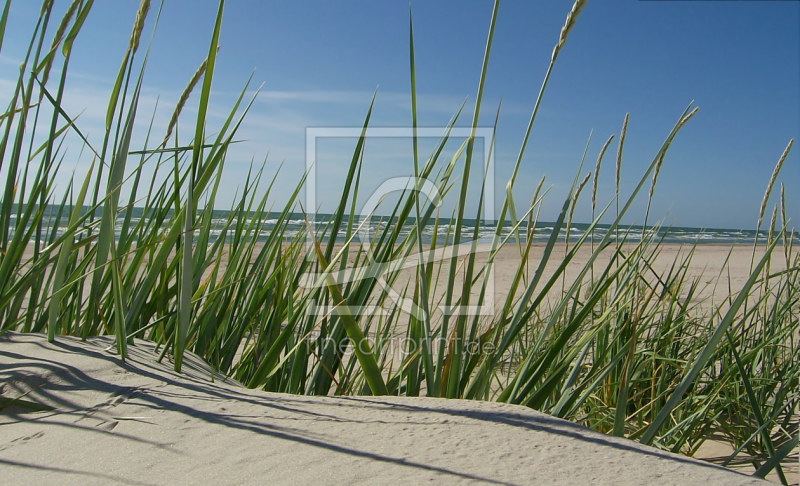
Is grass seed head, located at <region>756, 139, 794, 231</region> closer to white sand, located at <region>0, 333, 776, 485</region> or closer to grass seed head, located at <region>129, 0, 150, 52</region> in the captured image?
white sand, located at <region>0, 333, 776, 485</region>

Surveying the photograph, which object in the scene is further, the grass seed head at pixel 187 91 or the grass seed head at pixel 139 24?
the grass seed head at pixel 187 91

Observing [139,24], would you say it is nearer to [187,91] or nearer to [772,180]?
[187,91]

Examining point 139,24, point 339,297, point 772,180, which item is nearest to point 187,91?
point 139,24

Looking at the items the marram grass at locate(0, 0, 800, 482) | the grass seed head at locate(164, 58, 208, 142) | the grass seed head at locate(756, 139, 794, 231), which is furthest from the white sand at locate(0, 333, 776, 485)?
the grass seed head at locate(756, 139, 794, 231)

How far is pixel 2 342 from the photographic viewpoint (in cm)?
101

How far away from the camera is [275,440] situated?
69 centimetres

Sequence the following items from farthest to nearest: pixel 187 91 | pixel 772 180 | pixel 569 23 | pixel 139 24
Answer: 1. pixel 772 180
2. pixel 187 91
3. pixel 139 24
4. pixel 569 23

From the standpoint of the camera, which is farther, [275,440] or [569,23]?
[569,23]

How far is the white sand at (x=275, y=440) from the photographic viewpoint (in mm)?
615

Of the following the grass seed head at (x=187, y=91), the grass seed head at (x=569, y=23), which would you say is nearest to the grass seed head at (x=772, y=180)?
the grass seed head at (x=569, y=23)

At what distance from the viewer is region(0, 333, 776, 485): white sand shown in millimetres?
615

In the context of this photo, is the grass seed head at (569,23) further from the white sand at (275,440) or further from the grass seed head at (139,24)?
the grass seed head at (139,24)

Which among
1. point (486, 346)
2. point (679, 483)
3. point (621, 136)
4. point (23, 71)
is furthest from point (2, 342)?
point (621, 136)

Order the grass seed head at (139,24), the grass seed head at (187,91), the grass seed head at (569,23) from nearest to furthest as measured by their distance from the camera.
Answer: the grass seed head at (569,23) → the grass seed head at (139,24) → the grass seed head at (187,91)
